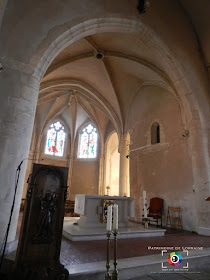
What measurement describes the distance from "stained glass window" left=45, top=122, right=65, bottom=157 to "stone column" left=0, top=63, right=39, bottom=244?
45.5 feet

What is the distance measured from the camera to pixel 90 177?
59.1ft

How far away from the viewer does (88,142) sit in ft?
62.7

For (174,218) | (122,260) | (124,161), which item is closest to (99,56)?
(124,161)

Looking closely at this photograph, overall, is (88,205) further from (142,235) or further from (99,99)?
(99,99)

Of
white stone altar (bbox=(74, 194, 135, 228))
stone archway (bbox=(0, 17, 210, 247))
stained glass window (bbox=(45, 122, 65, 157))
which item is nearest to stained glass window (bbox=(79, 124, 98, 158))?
stained glass window (bbox=(45, 122, 65, 157))

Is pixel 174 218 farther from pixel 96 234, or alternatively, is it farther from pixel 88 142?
pixel 88 142

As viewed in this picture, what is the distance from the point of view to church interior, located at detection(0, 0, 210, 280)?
180 inches

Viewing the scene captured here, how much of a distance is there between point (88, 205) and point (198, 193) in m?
4.09

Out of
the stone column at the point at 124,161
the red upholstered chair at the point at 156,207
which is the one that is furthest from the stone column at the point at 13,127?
the stone column at the point at 124,161

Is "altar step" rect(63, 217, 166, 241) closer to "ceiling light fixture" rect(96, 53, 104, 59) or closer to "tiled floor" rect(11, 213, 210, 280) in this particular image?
"tiled floor" rect(11, 213, 210, 280)

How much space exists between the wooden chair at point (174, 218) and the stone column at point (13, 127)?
6695mm

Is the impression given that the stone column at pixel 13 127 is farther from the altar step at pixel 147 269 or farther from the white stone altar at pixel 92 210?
the white stone altar at pixel 92 210

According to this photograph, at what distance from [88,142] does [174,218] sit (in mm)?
12324

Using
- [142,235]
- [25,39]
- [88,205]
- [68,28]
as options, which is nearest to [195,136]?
[142,235]
